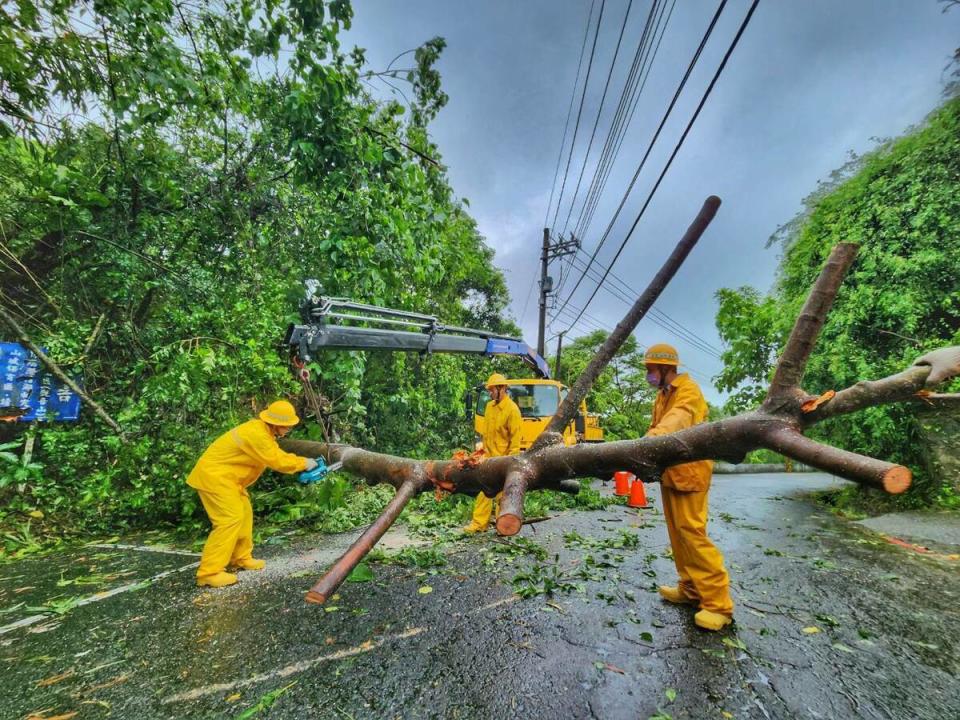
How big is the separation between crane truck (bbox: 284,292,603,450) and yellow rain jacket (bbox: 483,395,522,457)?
46cm

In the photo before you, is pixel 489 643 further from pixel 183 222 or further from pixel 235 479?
pixel 183 222

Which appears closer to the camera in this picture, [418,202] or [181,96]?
[181,96]

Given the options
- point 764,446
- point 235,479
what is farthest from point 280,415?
point 764,446

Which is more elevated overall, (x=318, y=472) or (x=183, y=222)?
(x=183, y=222)

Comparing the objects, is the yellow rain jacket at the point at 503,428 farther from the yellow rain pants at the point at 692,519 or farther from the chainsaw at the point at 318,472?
the yellow rain pants at the point at 692,519

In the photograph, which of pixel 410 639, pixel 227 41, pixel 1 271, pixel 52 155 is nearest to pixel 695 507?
pixel 410 639

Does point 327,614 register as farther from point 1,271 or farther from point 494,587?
point 1,271

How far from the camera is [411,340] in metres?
5.30

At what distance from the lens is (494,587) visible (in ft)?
12.3

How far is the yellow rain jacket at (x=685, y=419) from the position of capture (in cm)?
298

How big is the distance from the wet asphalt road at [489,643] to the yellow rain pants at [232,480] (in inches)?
14.8

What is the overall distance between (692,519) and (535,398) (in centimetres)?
698

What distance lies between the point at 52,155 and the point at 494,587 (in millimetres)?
7228

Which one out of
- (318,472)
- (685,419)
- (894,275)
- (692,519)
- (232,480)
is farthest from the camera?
(894,275)
